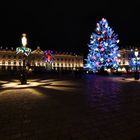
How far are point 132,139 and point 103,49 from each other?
107ft

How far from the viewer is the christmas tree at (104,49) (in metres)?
35.4

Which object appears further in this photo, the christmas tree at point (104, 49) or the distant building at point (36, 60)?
the distant building at point (36, 60)

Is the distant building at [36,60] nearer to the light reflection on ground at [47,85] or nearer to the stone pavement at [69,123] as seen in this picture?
the light reflection on ground at [47,85]

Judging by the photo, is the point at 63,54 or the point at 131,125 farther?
the point at 63,54

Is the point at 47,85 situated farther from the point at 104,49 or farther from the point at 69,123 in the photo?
the point at 104,49

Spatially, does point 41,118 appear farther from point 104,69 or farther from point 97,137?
point 104,69

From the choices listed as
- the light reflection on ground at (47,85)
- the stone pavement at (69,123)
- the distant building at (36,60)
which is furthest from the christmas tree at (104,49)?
the distant building at (36,60)

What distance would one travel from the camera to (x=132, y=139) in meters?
3.85

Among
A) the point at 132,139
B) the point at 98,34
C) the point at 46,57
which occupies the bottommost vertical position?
the point at 132,139

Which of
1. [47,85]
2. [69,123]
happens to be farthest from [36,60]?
[69,123]

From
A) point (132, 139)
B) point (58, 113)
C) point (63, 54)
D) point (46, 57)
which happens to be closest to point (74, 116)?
point (58, 113)

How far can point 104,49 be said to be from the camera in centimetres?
3553

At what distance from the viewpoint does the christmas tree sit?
35375mm

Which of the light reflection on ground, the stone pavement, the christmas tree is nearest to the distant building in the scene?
the christmas tree
